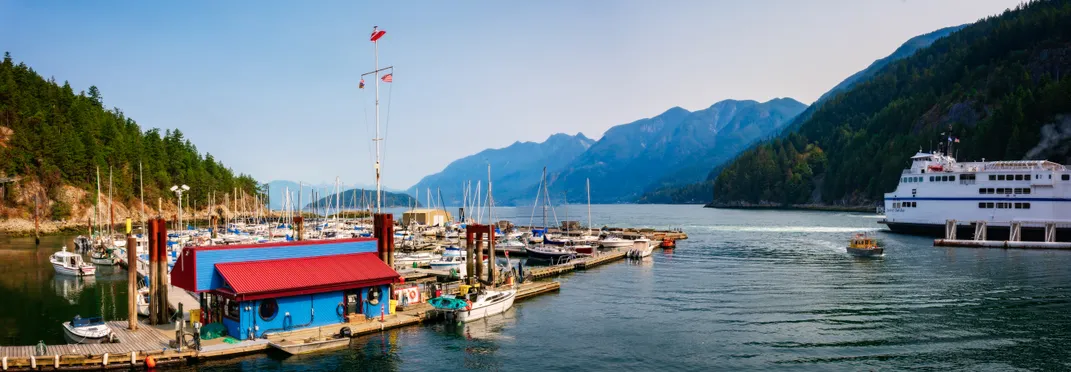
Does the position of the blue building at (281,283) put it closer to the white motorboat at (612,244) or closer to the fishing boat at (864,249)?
the white motorboat at (612,244)

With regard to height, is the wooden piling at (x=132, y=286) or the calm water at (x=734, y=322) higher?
the wooden piling at (x=132, y=286)

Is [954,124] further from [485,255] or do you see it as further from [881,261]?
[485,255]

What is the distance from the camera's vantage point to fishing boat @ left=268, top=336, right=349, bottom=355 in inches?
1259

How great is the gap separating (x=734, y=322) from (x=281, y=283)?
1141 inches

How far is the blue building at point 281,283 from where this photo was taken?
33.2m

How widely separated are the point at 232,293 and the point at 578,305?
86.2 feet

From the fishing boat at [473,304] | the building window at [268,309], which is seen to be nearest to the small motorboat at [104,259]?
the fishing boat at [473,304]

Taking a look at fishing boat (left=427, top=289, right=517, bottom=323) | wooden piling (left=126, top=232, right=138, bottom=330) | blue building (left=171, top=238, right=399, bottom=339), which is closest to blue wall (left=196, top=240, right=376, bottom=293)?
blue building (left=171, top=238, right=399, bottom=339)

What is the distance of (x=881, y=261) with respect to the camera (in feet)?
255

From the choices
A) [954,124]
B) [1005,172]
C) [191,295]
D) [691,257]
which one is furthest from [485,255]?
[954,124]

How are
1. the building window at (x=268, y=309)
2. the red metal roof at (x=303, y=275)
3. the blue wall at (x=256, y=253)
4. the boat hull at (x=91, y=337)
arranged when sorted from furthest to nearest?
the building window at (x=268, y=309), the blue wall at (x=256, y=253), the red metal roof at (x=303, y=275), the boat hull at (x=91, y=337)

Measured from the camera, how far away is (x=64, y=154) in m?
132

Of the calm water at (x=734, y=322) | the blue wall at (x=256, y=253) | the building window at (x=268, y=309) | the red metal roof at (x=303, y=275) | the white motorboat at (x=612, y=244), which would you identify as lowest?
the calm water at (x=734, y=322)

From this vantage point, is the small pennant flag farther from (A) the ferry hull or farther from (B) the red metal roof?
(A) the ferry hull
